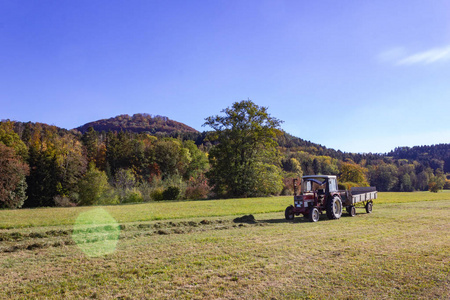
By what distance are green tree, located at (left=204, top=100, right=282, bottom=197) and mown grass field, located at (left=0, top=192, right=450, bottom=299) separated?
24.6 meters

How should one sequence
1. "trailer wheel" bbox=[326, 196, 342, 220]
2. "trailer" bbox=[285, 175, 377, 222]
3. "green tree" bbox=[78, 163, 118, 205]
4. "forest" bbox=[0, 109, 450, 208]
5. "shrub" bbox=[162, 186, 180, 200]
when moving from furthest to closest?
"green tree" bbox=[78, 163, 118, 205], "shrub" bbox=[162, 186, 180, 200], "forest" bbox=[0, 109, 450, 208], "trailer wheel" bbox=[326, 196, 342, 220], "trailer" bbox=[285, 175, 377, 222]

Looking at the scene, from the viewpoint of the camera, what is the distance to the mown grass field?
5.40 meters

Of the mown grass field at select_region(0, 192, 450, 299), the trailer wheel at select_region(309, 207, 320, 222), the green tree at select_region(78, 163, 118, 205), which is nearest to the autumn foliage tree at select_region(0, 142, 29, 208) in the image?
the green tree at select_region(78, 163, 118, 205)

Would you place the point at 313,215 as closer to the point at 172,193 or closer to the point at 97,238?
the point at 97,238

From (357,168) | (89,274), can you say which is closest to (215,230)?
(89,274)

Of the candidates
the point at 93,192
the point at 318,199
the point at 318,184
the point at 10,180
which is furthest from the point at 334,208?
the point at 93,192

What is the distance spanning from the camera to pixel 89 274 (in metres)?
6.46

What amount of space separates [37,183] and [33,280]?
35.4m

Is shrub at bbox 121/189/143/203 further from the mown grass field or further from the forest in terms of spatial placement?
the mown grass field

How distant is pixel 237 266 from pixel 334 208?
1064cm

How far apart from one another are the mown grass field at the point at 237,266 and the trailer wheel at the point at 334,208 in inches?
160

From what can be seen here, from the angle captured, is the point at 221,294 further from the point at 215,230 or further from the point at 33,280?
the point at 215,230

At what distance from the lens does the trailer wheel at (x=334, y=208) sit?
15.7 metres

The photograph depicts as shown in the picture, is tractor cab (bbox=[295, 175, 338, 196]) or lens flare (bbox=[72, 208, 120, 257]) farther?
tractor cab (bbox=[295, 175, 338, 196])
